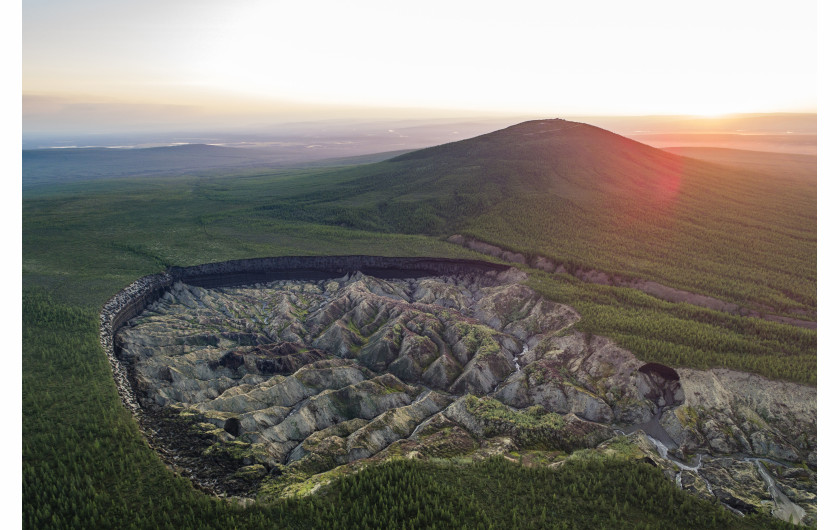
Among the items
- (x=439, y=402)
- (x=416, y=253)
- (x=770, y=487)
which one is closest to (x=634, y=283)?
(x=416, y=253)

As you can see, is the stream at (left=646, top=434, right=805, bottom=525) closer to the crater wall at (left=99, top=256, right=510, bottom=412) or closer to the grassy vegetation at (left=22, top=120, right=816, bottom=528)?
the grassy vegetation at (left=22, top=120, right=816, bottom=528)

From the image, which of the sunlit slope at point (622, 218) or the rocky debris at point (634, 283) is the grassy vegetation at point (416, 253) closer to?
the sunlit slope at point (622, 218)

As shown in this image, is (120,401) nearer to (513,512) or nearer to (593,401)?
(513,512)

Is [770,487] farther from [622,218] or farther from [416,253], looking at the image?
[622,218]

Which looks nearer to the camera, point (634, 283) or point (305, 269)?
point (634, 283)

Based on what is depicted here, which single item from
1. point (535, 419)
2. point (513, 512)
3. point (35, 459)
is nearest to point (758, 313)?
point (535, 419)

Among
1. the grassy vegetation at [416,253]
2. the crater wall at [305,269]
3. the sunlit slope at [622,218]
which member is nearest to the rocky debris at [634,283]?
the sunlit slope at [622,218]
